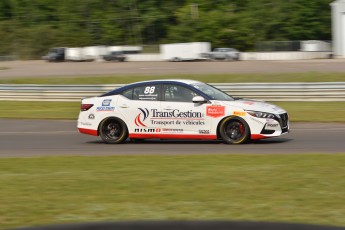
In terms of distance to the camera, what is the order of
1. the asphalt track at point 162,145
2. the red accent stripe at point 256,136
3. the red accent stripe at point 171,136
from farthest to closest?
1. the red accent stripe at point 171,136
2. the red accent stripe at point 256,136
3. the asphalt track at point 162,145

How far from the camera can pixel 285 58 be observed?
61.5 m

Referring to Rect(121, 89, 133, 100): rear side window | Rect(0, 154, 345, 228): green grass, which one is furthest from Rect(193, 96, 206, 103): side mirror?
Rect(0, 154, 345, 228): green grass

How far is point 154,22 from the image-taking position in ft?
297

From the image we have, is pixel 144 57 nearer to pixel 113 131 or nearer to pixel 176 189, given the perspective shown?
pixel 113 131

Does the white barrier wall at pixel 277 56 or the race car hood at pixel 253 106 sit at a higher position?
the white barrier wall at pixel 277 56

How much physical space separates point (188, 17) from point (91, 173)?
237ft

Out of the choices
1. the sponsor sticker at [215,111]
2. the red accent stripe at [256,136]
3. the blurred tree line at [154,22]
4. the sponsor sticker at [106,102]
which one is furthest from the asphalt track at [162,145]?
the blurred tree line at [154,22]

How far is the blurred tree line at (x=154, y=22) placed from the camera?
7794 centimetres

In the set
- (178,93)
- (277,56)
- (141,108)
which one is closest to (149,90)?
(141,108)

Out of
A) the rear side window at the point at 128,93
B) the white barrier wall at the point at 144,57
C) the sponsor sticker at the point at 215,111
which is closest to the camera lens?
the sponsor sticker at the point at 215,111

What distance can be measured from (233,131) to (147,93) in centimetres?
191

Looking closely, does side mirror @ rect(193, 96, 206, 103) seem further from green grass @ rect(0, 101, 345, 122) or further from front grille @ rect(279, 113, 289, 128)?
green grass @ rect(0, 101, 345, 122)

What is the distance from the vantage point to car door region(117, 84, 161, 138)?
14602 millimetres

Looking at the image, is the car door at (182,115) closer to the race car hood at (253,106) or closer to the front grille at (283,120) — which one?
the race car hood at (253,106)
